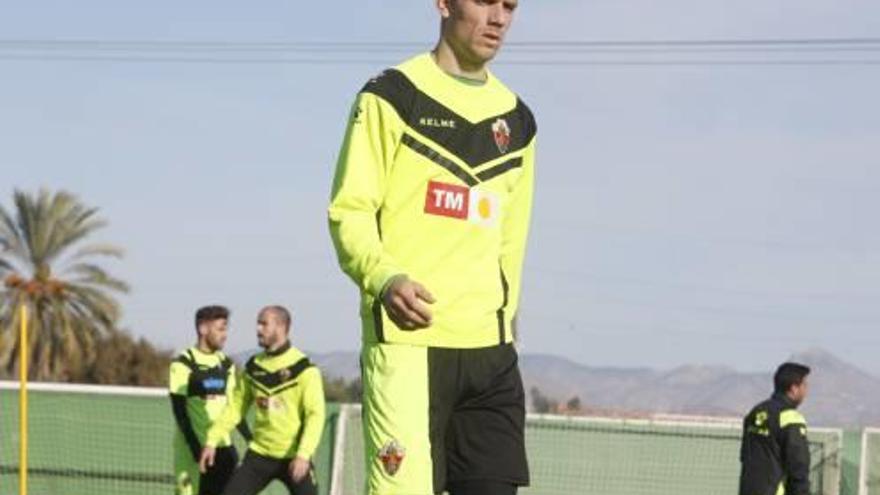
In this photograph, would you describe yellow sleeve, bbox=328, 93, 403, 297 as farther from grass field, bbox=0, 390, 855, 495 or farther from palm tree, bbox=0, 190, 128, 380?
palm tree, bbox=0, 190, 128, 380

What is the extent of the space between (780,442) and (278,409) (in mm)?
4065

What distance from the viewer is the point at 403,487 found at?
580 cm

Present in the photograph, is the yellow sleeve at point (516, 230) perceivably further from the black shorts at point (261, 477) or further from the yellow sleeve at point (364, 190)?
the black shorts at point (261, 477)

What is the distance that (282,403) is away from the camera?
15.7 metres

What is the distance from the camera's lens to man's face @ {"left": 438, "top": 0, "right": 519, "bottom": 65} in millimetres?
6105

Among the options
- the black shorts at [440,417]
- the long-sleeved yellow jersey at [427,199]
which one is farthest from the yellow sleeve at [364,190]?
the black shorts at [440,417]

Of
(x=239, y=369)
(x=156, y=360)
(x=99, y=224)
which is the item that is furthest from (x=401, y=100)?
(x=156, y=360)

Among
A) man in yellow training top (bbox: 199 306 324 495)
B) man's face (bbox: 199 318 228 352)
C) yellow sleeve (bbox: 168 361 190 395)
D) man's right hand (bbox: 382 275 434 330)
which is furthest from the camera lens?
yellow sleeve (bbox: 168 361 190 395)

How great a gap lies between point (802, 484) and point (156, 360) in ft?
184

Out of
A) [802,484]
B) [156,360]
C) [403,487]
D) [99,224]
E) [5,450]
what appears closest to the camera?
[403,487]

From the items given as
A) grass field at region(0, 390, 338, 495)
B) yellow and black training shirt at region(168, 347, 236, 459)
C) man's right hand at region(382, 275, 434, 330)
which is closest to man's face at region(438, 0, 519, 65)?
man's right hand at region(382, 275, 434, 330)

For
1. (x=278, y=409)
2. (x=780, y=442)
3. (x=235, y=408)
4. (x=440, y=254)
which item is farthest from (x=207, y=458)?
(x=440, y=254)

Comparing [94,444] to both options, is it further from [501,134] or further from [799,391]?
[501,134]

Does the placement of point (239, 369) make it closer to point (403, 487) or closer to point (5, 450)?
point (5, 450)
